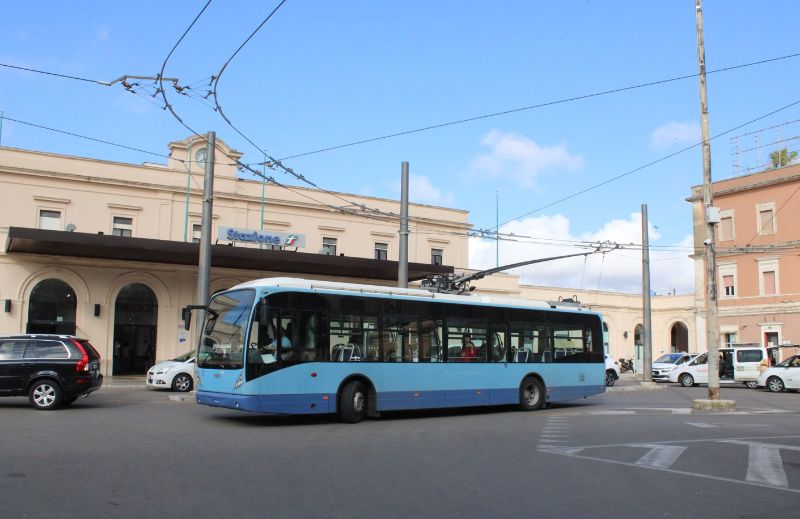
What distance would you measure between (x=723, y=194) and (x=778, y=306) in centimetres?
859

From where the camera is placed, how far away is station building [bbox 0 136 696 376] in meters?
30.9

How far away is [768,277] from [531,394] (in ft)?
111

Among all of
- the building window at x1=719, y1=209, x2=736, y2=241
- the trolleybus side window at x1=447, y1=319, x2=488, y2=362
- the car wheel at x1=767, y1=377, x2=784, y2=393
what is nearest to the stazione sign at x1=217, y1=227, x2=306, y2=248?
the trolleybus side window at x1=447, y1=319, x2=488, y2=362

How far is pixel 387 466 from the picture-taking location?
32.4 feet

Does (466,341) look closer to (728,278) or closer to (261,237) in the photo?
(261,237)

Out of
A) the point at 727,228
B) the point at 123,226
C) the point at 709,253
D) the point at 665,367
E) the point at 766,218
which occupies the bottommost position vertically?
the point at 665,367

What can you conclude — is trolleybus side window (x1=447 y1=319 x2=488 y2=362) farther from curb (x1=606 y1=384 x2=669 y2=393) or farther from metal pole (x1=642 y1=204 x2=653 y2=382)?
metal pole (x1=642 y1=204 x2=653 y2=382)

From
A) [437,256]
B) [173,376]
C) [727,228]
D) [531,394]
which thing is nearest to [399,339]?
[531,394]

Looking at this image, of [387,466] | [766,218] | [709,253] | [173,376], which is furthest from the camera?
[766,218]

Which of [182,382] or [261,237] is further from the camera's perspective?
[261,237]

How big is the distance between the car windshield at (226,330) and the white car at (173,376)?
983cm

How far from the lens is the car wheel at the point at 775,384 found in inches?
1201

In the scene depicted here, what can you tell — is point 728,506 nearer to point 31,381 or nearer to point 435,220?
point 31,381

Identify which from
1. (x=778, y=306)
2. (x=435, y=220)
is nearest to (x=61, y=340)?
(x=435, y=220)
